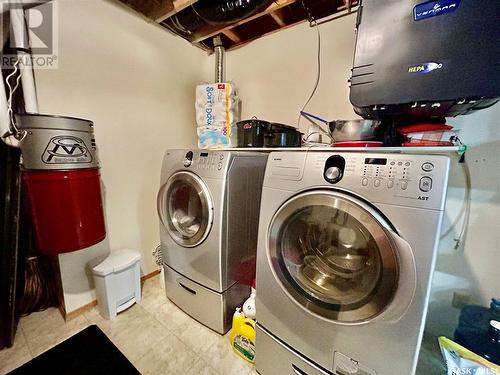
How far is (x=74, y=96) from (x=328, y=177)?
64.4 inches

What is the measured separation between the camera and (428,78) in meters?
0.73

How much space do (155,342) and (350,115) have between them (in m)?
2.01

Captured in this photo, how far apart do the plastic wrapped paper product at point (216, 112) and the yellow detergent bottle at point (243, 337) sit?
50.6 inches

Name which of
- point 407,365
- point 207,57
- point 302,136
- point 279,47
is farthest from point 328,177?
point 207,57

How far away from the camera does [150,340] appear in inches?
49.0

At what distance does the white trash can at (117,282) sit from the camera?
4.36 ft

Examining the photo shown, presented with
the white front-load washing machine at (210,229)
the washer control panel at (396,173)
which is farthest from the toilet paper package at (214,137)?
the washer control panel at (396,173)

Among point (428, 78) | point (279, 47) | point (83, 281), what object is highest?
point (279, 47)

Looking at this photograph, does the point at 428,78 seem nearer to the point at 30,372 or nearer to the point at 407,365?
the point at 407,365

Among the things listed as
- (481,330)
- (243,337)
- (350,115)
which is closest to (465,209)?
(481,330)

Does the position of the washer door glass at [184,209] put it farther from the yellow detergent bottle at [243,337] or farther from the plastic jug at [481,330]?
the plastic jug at [481,330]

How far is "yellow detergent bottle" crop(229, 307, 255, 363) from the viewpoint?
44.1 inches

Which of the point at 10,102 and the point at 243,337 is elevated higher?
the point at 10,102

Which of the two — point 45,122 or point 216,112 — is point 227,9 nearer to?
point 216,112
